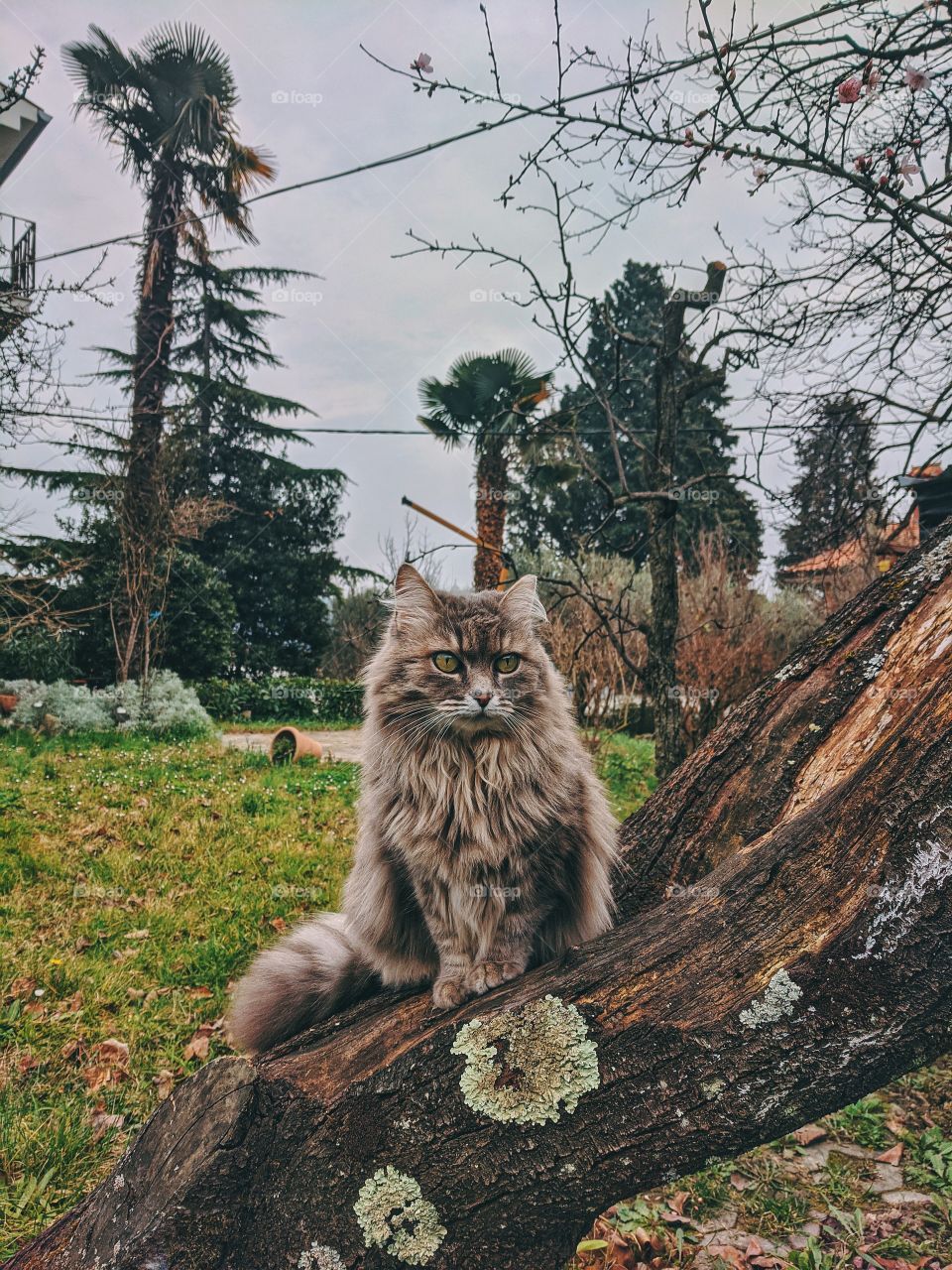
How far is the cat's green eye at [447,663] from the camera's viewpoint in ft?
7.06

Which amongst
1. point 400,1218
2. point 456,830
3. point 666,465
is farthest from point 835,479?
point 400,1218

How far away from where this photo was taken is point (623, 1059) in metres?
1.43

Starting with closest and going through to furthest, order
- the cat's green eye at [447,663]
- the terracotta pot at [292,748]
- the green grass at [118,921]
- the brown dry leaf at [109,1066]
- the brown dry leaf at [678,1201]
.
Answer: the cat's green eye at [447,663], the green grass at [118,921], the brown dry leaf at [678,1201], the brown dry leaf at [109,1066], the terracotta pot at [292,748]

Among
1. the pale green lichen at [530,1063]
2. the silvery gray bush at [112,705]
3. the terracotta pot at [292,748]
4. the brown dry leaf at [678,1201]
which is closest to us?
the pale green lichen at [530,1063]

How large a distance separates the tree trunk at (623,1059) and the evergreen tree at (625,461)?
215cm

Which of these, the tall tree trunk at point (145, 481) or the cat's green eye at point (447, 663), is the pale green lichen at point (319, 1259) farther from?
the tall tree trunk at point (145, 481)

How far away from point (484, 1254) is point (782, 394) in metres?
4.13

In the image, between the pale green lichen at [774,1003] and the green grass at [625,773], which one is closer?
the pale green lichen at [774,1003]

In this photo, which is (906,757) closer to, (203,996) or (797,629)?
(203,996)

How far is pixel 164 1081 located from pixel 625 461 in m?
14.4

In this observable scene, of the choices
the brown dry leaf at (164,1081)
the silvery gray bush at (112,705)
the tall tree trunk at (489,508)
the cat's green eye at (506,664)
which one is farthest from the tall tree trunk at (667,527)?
the silvery gray bush at (112,705)

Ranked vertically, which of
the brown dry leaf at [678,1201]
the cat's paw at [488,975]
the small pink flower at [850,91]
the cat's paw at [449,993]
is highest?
the small pink flower at [850,91]

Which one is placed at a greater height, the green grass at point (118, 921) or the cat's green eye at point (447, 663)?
the cat's green eye at point (447, 663)

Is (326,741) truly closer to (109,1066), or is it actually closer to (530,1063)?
(109,1066)
